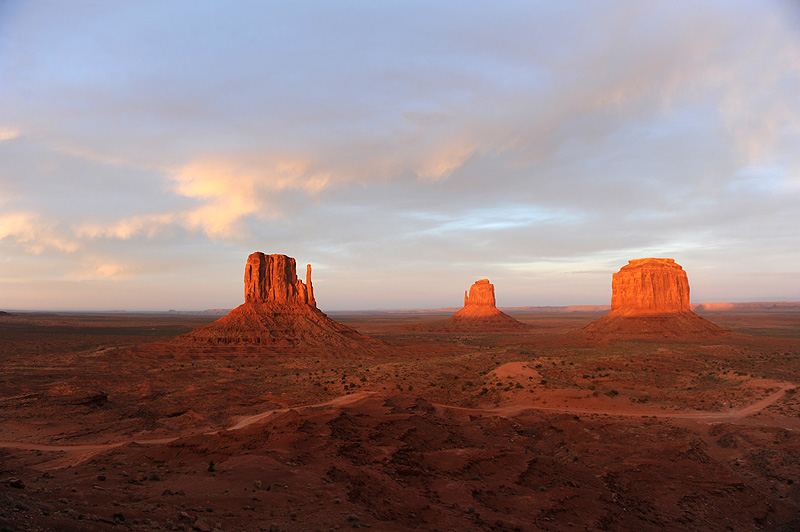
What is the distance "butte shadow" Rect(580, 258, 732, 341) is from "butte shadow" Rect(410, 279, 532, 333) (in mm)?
43593

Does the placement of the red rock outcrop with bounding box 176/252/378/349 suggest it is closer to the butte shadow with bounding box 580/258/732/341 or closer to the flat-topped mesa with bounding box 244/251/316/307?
the flat-topped mesa with bounding box 244/251/316/307

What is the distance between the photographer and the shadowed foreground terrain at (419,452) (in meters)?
12.1

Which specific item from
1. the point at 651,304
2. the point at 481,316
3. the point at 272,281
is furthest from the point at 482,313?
the point at 272,281

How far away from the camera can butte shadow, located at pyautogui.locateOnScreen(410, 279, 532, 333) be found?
443 ft

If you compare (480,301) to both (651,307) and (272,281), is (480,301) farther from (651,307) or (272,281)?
(272,281)

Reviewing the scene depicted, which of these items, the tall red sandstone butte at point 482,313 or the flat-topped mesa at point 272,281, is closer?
the flat-topped mesa at point 272,281

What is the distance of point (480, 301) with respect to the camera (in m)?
154

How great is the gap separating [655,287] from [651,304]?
12.3 feet

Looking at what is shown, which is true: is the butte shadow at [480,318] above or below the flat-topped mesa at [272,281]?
below

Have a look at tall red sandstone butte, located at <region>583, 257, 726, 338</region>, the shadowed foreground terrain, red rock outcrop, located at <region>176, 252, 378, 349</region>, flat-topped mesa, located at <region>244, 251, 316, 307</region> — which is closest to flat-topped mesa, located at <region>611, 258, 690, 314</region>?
tall red sandstone butte, located at <region>583, 257, 726, 338</region>

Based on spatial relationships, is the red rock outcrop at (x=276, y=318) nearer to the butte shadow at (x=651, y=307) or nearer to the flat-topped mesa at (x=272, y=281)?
the flat-topped mesa at (x=272, y=281)

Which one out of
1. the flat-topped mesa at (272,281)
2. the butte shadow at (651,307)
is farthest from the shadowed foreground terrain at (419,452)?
the butte shadow at (651,307)

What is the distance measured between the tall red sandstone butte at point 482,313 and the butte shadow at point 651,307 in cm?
4734

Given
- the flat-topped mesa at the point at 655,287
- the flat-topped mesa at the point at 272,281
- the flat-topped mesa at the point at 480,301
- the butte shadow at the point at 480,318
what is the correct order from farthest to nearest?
the flat-topped mesa at the point at 480,301 → the butte shadow at the point at 480,318 → the flat-topped mesa at the point at 655,287 → the flat-topped mesa at the point at 272,281
